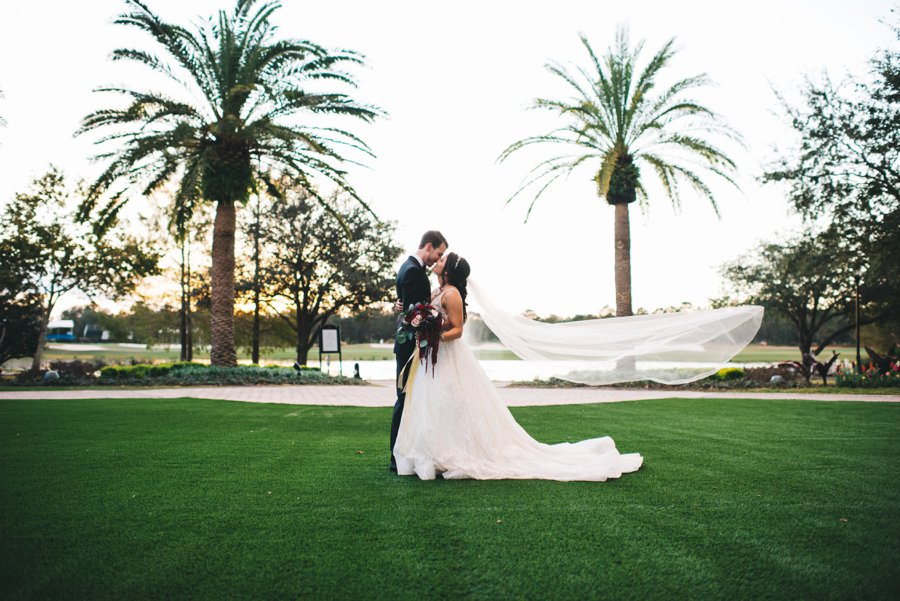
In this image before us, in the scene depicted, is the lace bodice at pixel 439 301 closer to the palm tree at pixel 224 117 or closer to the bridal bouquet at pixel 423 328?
the bridal bouquet at pixel 423 328

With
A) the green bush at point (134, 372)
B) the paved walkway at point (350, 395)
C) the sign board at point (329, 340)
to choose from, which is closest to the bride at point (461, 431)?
the paved walkway at point (350, 395)

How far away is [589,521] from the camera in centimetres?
420

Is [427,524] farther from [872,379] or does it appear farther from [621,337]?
[872,379]

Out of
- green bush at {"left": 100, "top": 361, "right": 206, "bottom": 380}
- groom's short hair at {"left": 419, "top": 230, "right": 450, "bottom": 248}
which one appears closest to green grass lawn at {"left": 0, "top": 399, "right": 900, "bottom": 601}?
groom's short hair at {"left": 419, "top": 230, "right": 450, "bottom": 248}

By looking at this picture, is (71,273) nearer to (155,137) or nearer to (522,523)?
(155,137)

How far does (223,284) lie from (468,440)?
48.8 ft

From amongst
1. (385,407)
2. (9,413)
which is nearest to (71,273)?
(9,413)

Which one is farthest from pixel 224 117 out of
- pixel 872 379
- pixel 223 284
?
pixel 872 379

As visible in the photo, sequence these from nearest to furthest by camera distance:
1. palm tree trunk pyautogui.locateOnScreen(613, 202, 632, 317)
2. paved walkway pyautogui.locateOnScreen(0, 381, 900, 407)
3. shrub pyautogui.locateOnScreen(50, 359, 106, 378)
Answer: paved walkway pyautogui.locateOnScreen(0, 381, 900, 407)
shrub pyautogui.locateOnScreen(50, 359, 106, 378)
palm tree trunk pyautogui.locateOnScreen(613, 202, 632, 317)

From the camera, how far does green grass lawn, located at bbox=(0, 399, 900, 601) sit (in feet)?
10.3

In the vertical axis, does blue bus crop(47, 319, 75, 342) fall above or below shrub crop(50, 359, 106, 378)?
above

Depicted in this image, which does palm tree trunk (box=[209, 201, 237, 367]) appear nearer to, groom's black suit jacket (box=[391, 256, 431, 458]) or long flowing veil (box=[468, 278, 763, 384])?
long flowing veil (box=[468, 278, 763, 384])

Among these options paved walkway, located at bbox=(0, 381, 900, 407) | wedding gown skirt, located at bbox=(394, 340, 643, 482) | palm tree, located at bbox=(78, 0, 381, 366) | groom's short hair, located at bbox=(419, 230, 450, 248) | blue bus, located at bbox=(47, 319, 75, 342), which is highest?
palm tree, located at bbox=(78, 0, 381, 366)

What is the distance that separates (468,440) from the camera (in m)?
5.87
